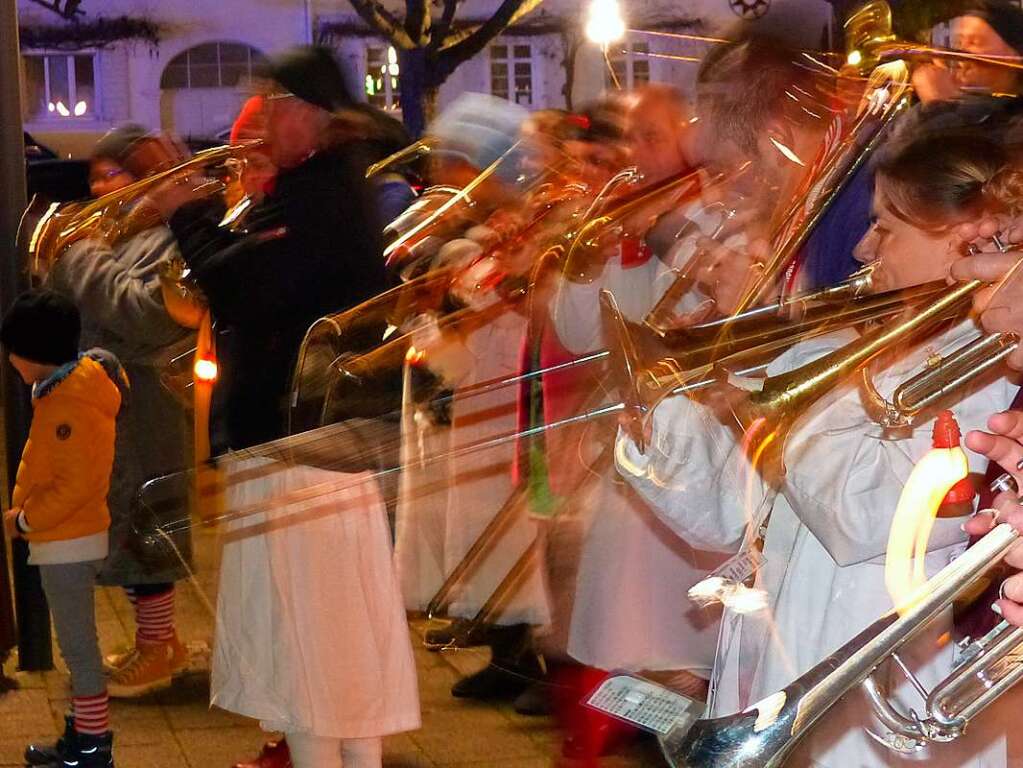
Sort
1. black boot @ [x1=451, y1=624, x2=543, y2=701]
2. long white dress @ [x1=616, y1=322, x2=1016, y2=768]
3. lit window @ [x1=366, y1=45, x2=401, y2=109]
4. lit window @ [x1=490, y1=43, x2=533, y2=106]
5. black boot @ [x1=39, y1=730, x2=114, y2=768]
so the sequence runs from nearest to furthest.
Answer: long white dress @ [x1=616, y1=322, x2=1016, y2=768]
black boot @ [x1=39, y1=730, x2=114, y2=768]
black boot @ [x1=451, y1=624, x2=543, y2=701]
lit window @ [x1=490, y1=43, x2=533, y2=106]
lit window @ [x1=366, y1=45, x2=401, y2=109]

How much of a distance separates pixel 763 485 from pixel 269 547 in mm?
1361

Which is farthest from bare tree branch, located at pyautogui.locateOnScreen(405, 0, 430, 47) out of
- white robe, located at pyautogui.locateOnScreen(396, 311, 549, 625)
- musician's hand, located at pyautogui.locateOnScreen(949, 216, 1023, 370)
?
musician's hand, located at pyautogui.locateOnScreen(949, 216, 1023, 370)

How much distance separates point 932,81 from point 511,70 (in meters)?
3.61

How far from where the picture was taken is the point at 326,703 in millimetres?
3137

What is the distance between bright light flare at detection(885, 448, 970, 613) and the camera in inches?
71.0

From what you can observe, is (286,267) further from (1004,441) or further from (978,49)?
(1004,441)

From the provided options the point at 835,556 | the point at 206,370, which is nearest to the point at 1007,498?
the point at 835,556

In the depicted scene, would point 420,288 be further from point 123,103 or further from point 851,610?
point 123,103

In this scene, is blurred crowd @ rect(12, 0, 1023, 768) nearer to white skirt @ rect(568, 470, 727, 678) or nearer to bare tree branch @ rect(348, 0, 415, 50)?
white skirt @ rect(568, 470, 727, 678)

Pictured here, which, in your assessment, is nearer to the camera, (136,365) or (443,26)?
(136,365)

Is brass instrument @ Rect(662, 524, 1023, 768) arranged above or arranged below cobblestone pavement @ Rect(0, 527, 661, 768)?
above

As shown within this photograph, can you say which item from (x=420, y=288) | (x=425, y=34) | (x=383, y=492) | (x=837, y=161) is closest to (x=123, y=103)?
(x=425, y=34)

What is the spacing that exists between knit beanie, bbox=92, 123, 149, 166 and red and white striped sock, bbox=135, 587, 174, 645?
4.28ft

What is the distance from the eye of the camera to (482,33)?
6684 mm
